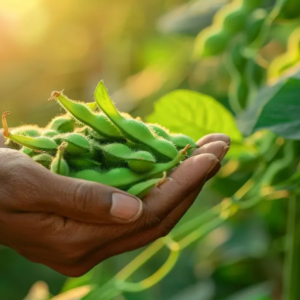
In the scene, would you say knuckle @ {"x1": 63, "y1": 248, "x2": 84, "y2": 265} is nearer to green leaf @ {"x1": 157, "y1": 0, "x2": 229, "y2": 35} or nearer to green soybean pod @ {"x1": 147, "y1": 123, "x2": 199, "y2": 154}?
green soybean pod @ {"x1": 147, "y1": 123, "x2": 199, "y2": 154}

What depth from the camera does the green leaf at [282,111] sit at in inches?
46.5

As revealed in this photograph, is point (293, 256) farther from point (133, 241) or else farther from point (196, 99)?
point (133, 241)

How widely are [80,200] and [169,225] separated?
0.64 feet

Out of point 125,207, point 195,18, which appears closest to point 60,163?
point 125,207

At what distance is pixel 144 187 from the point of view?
88 cm

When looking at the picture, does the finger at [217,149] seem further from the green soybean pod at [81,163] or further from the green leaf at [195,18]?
the green leaf at [195,18]

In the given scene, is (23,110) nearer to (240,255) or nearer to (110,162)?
(240,255)

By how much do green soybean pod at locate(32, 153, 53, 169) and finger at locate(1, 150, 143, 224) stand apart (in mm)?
56

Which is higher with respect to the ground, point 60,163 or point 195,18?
point 195,18

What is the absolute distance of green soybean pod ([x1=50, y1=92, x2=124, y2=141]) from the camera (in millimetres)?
970

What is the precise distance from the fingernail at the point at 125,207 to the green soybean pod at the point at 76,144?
4.9 inches

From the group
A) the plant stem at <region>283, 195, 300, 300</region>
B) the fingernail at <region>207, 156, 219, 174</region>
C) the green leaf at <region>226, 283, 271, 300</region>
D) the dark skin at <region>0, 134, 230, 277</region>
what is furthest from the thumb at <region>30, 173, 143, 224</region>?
the green leaf at <region>226, 283, 271, 300</region>

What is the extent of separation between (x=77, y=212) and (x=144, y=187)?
0.11 metres

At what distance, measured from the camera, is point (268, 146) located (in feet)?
4.50
